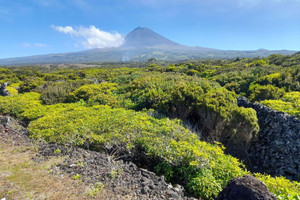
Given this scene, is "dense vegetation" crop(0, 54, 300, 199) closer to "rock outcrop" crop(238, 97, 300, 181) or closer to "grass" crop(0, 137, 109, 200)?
"rock outcrop" crop(238, 97, 300, 181)

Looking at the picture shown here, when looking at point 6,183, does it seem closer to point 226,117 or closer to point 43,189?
point 43,189

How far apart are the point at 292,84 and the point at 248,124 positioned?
7205mm

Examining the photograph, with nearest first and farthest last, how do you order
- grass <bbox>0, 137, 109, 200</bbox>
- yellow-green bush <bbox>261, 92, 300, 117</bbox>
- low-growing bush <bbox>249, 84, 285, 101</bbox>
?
grass <bbox>0, 137, 109, 200</bbox> < yellow-green bush <bbox>261, 92, 300, 117</bbox> < low-growing bush <bbox>249, 84, 285, 101</bbox>

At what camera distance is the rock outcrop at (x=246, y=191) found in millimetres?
2586

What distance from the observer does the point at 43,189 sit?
129 inches

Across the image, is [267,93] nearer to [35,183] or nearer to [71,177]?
[71,177]

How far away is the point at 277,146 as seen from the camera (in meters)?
6.04

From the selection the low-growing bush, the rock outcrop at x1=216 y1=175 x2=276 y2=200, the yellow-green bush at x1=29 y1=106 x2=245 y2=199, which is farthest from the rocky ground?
the low-growing bush

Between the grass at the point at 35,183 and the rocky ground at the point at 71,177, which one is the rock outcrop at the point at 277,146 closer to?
the rocky ground at the point at 71,177

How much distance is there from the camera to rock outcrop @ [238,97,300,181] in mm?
5430

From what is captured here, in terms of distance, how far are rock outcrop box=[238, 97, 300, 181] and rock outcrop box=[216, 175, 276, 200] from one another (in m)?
3.54

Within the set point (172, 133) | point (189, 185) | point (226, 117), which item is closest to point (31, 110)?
point (172, 133)

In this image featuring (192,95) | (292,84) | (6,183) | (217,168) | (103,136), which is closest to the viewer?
(6,183)

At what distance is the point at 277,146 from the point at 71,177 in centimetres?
656
